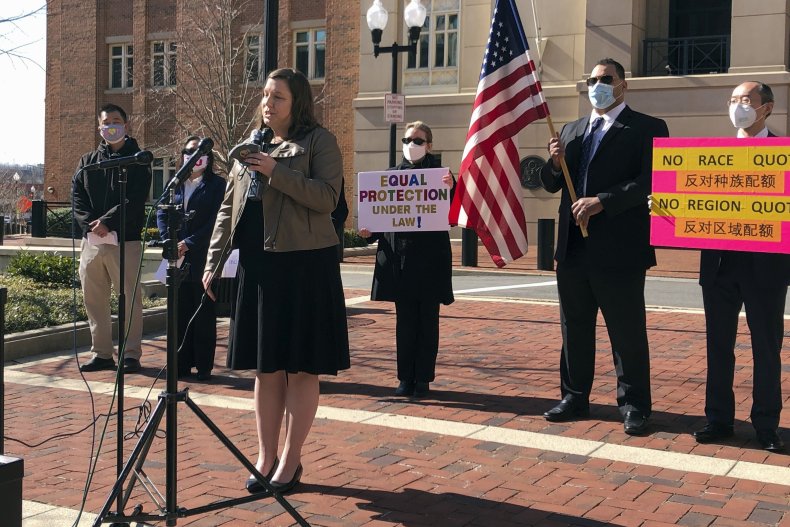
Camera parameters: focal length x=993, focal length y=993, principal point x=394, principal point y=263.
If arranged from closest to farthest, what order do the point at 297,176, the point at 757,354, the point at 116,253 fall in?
the point at 297,176 → the point at 757,354 → the point at 116,253

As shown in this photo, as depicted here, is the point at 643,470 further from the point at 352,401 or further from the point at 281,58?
the point at 281,58

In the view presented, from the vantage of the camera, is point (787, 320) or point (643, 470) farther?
point (787, 320)

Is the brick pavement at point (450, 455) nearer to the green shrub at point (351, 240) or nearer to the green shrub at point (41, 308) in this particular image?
the green shrub at point (41, 308)

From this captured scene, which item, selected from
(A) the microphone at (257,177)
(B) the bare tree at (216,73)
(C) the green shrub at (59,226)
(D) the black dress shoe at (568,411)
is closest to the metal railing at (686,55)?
(B) the bare tree at (216,73)

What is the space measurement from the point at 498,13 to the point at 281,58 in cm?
2766

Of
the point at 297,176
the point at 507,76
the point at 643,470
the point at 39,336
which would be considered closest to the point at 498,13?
the point at 507,76

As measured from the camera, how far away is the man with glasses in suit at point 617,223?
6.28m

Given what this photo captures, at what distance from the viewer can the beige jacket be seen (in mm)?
4992

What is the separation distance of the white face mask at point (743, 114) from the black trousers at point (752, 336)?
0.80 meters

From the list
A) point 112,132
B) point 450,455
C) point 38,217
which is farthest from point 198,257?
point 38,217

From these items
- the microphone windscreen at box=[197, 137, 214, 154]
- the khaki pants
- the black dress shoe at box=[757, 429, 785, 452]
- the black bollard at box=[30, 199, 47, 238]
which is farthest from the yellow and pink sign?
the black bollard at box=[30, 199, 47, 238]

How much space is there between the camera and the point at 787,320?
11.9 meters

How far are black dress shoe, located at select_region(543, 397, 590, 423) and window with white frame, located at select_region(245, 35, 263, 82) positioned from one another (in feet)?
89.0

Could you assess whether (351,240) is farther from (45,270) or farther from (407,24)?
(45,270)
